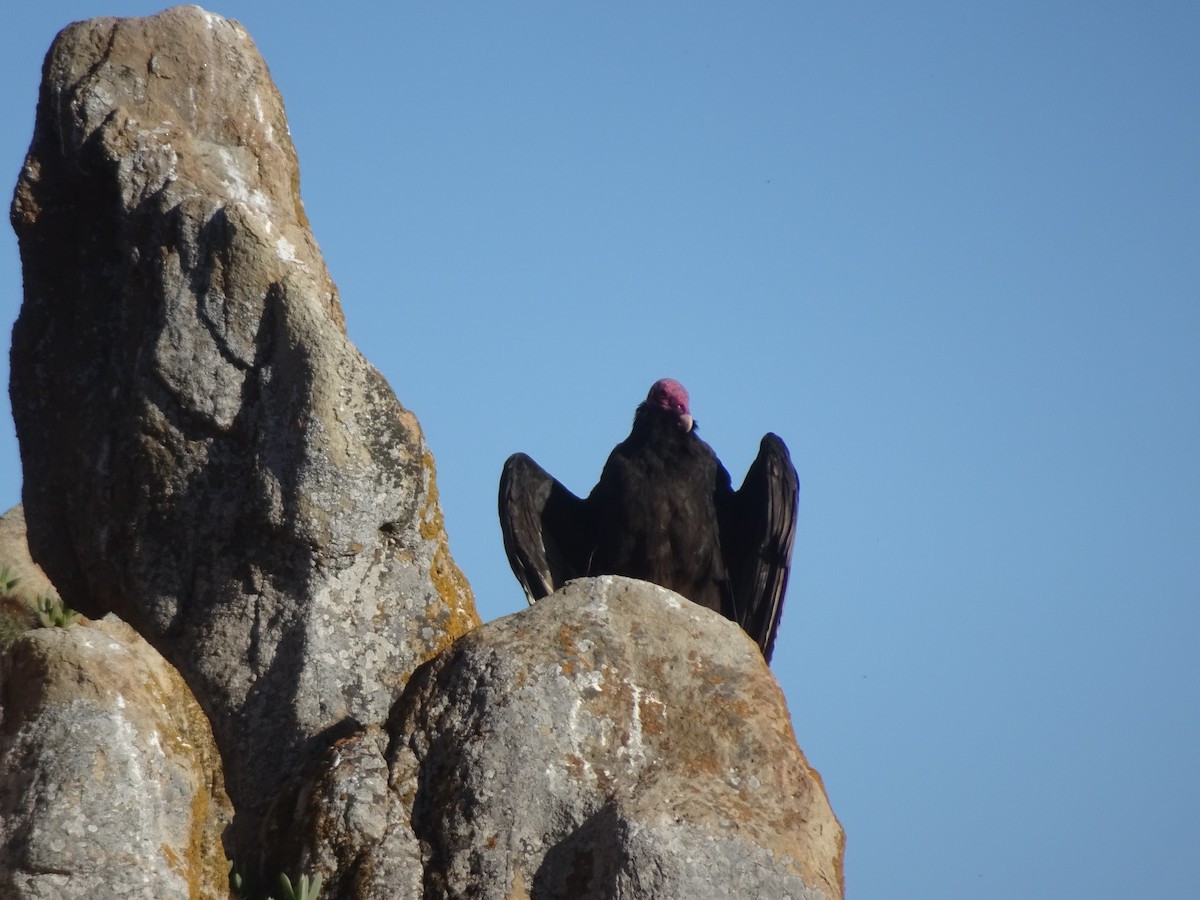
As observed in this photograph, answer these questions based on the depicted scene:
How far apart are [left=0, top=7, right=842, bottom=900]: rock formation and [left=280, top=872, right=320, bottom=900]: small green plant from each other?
0.08 m

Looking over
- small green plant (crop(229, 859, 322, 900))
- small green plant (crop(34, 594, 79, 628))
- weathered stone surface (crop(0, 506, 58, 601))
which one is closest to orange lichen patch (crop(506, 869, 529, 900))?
small green plant (crop(229, 859, 322, 900))

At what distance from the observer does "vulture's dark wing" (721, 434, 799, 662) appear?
29.5ft

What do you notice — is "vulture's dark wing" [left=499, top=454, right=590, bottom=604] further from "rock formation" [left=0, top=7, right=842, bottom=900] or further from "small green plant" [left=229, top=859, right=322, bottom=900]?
"small green plant" [left=229, top=859, right=322, bottom=900]

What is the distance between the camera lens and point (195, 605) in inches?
253

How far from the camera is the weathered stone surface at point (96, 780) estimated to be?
190 inches

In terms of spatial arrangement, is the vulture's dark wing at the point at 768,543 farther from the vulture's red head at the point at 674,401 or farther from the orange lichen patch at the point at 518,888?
the orange lichen patch at the point at 518,888

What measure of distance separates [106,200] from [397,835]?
3170mm

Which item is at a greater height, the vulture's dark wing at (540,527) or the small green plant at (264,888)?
the vulture's dark wing at (540,527)

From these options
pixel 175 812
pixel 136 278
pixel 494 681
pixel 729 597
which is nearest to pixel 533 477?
A: pixel 729 597

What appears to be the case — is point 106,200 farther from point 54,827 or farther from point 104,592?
point 54,827

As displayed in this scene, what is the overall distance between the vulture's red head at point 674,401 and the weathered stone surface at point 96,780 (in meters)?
4.73

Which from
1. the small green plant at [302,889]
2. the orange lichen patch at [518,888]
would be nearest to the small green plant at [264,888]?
the small green plant at [302,889]

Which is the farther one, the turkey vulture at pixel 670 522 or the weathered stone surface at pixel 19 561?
the weathered stone surface at pixel 19 561

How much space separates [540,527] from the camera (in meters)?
9.52
